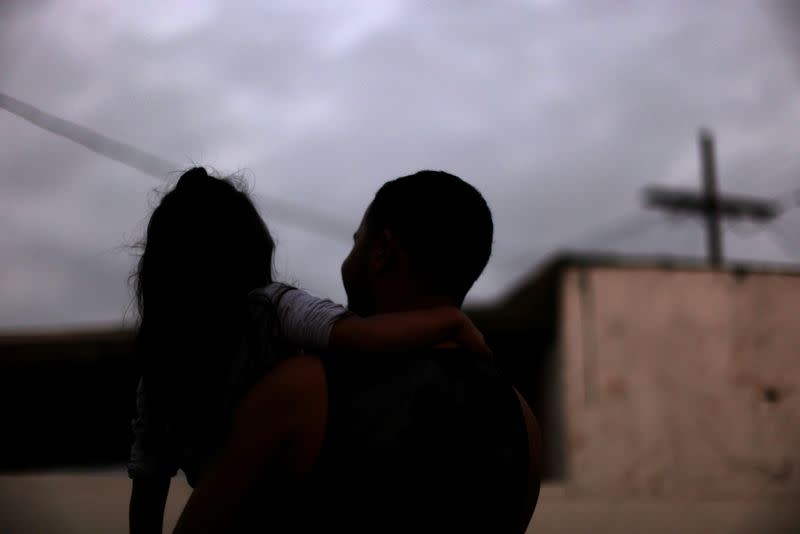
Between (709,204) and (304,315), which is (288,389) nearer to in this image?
(304,315)

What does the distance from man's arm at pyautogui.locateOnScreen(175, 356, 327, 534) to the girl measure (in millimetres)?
220

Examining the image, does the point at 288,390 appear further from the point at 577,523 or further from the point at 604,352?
the point at 604,352

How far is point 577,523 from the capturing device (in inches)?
164

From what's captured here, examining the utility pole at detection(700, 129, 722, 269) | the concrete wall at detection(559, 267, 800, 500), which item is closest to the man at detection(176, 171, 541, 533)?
the concrete wall at detection(559, 267, 800, 500)

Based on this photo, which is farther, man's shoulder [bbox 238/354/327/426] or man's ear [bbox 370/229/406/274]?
→ man's ear [bbox 370/229/406/274]

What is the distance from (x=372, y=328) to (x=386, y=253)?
6.3 inches

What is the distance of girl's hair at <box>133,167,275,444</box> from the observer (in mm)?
1710

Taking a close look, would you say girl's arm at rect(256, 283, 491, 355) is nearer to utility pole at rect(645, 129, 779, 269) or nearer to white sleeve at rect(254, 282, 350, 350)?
white sleeve at rect(254, 282, 350, 350)

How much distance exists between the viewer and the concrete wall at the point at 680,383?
11406 millimetres

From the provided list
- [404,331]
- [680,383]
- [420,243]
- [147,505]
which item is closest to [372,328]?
[404,331]

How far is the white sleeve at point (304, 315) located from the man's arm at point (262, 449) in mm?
266

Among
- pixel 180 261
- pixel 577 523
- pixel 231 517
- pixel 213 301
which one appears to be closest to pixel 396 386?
pixel 231 517

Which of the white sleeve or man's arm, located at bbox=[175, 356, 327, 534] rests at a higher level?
the white sleeve

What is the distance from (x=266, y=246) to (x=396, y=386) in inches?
27.7
